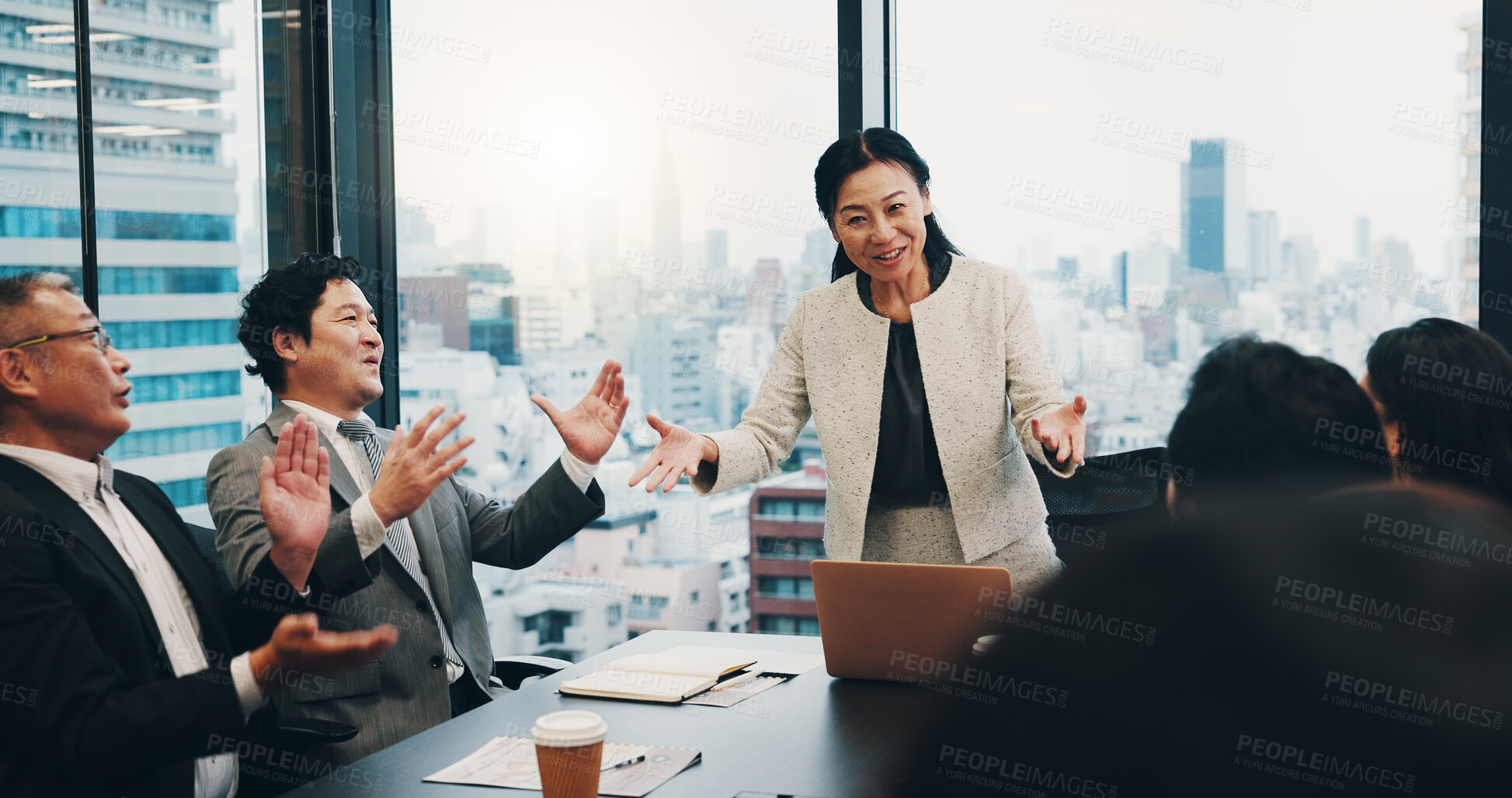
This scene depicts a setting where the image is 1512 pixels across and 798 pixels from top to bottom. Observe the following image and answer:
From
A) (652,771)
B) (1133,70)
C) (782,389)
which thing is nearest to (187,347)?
(782,389)

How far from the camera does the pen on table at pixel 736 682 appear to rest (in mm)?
1783

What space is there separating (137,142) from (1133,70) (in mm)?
2587

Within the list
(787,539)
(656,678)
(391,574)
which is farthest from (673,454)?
(787,539)

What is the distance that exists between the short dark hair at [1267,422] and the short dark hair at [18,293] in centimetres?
171

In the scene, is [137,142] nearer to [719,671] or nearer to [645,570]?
[645,570]

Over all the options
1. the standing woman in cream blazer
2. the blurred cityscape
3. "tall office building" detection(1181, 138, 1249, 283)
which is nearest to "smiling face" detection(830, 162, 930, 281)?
the standing woman in cream blazer

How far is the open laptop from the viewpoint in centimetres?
159

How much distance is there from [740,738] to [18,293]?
1349 mm

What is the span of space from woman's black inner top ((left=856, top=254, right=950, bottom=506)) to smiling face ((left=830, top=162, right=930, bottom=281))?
152 mm

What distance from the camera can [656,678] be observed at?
183 centimetres

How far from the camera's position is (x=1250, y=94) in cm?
273

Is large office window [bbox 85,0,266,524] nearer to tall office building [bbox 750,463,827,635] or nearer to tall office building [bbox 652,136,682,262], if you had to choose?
tall office building [bbox 652,136,682,262]

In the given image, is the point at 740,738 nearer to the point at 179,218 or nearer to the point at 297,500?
the point at 297,500

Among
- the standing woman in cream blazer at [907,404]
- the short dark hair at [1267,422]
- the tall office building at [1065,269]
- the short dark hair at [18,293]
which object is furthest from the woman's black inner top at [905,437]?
the short dark hair at [18,293]
